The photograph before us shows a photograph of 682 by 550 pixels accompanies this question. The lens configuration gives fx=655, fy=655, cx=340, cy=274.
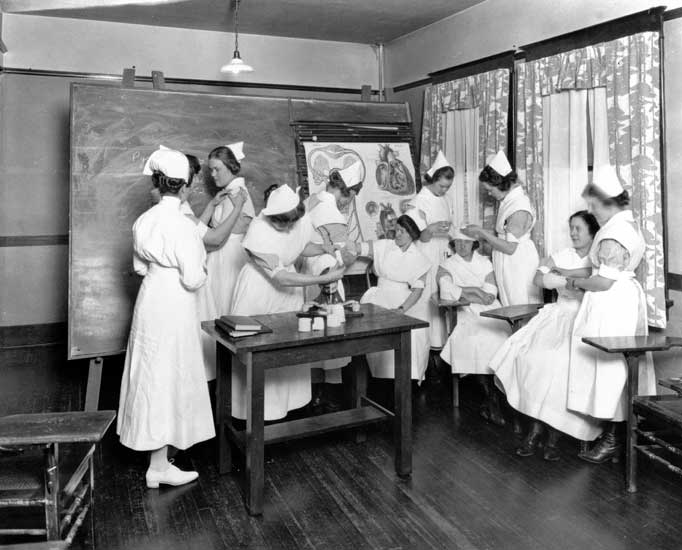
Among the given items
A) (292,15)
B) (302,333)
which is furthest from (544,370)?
(292,15)

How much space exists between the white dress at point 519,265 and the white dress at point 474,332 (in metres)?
0.15

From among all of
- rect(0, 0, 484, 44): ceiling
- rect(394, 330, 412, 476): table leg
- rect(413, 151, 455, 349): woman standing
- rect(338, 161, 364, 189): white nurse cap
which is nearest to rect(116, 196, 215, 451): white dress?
rect(394, 330, 412, 476): table leg

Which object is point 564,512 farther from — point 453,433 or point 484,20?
point 484,20

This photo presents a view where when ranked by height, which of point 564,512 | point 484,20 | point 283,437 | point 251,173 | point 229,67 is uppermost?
point 484,20

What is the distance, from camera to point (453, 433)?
14.4 feet

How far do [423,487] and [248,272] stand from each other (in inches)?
67.0

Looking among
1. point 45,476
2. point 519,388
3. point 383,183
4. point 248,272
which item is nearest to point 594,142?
point 519,388

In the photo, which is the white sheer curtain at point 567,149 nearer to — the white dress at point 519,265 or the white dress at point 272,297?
the white dress at point 519,265

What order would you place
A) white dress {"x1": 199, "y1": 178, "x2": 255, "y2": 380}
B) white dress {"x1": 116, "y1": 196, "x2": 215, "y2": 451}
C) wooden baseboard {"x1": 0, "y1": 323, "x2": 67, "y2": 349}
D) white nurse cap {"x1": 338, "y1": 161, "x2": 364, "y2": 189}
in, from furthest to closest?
wooden baseboard {"x1": 0, "y1": 323, "x2": 67, "y2": 349} → white nurse cap {"x1": 338, "y1": 161, "x2": 364, "y2": 189} → white dress {"x1": 199, "y1": 178, "x2": 255, "y2": 380} → white dress {"x1": 116, "y1": 196, "x2": 215, "y2": 451}

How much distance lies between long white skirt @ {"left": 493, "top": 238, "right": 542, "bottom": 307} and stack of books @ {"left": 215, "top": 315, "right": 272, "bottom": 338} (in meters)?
2.16

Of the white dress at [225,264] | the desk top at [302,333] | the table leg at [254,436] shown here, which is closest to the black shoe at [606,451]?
the desk top at [302,333]

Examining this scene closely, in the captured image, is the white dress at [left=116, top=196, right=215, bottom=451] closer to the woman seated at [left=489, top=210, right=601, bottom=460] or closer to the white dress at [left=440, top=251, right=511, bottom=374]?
the woman seated at [left=489, top=210, right=601, bottom=460]

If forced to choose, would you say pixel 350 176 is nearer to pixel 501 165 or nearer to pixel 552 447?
pixel 501 165

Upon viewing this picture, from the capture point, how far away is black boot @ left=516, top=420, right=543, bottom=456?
13.2 feet
